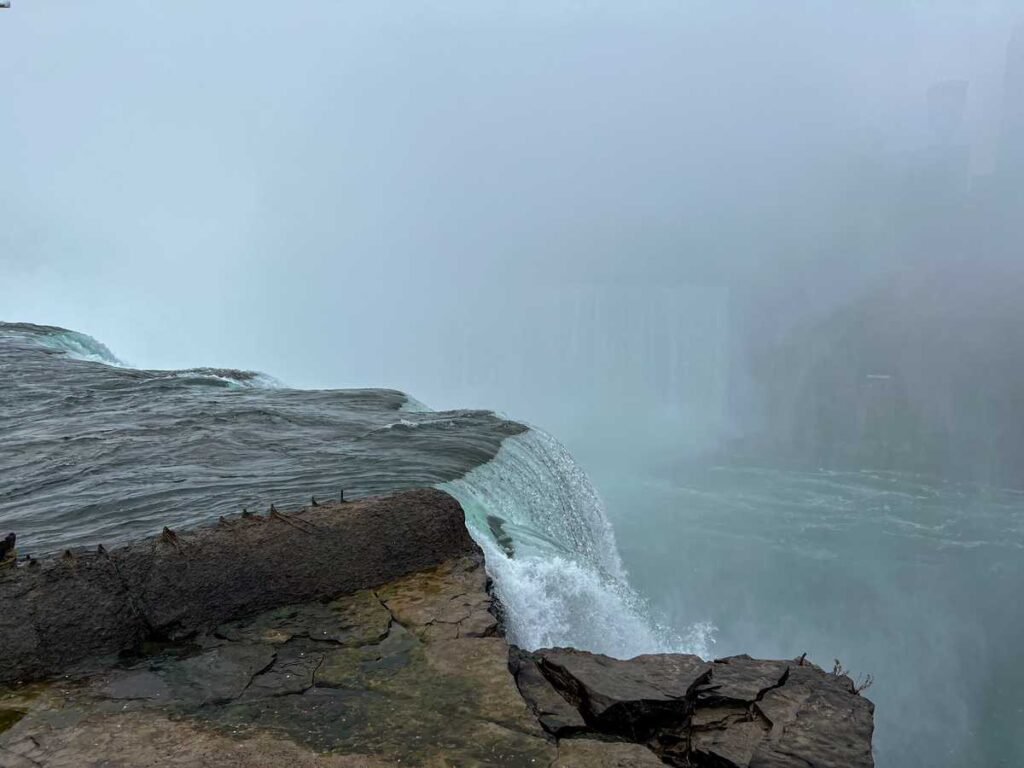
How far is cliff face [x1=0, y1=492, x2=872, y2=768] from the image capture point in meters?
3.35

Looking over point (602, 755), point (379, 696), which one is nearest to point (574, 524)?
point (379, 696)

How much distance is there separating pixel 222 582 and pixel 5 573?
4.26ft

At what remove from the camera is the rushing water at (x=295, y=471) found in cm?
663

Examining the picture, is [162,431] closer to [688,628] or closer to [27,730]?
[27,730]

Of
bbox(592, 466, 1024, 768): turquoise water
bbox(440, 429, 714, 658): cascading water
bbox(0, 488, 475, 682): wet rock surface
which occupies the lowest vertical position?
bbox(592, 466, 1024, 768): turquoise water

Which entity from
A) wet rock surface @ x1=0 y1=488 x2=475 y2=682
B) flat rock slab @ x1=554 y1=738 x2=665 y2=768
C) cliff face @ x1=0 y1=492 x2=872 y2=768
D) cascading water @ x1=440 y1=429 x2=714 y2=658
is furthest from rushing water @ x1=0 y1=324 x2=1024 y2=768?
flat rock slab @ x1=554 y1=738 x2=665 y2=768

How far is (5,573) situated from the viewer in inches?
175

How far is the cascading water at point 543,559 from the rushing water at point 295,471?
2 centimetres

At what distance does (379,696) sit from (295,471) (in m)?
5.23

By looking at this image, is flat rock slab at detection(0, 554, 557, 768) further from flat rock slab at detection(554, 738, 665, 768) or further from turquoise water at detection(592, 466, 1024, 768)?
turquoise water at detection(592, 466, 1024, 768)

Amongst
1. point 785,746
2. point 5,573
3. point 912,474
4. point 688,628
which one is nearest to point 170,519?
point 5,573

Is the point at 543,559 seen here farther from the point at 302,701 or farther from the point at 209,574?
the point at 302,701

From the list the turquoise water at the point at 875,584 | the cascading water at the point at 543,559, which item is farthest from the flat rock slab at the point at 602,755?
Result: the turquoise water at the point at 875,584

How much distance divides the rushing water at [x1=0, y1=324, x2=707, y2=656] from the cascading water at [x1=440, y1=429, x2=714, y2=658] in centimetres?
2
